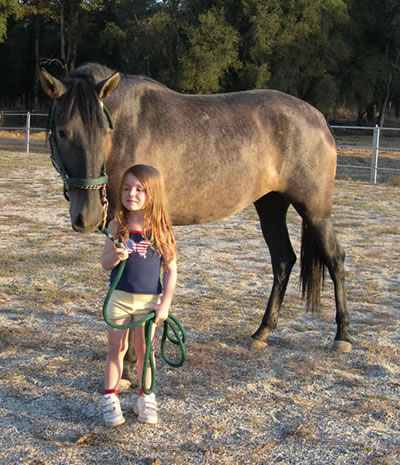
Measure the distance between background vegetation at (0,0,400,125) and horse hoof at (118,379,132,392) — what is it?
2596cm

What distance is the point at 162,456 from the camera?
8.13ft

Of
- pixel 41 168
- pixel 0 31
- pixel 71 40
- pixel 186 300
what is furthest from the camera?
pixel 71 40

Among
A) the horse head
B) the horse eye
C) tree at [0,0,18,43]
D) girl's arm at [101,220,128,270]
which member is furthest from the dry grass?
tree at [0,0,18,43]

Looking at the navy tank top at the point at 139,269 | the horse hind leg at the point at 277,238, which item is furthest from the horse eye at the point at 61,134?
the horse hind leg at the point at 277,238

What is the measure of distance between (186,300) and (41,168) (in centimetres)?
979

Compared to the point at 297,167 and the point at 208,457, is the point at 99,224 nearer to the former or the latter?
the point at 208,457

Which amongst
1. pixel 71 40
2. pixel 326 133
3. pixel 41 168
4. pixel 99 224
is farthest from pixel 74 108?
pixel 71 40

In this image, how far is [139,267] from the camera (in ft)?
8.93

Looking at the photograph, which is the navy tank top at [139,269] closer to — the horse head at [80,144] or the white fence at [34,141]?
the horse head at [80,144]

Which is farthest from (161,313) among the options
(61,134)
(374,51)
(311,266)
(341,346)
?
(374,51)

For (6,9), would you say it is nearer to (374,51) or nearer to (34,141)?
(34,141)

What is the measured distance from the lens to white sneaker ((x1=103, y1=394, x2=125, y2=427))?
2727 mm

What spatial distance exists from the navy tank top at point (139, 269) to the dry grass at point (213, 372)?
26.0 inches

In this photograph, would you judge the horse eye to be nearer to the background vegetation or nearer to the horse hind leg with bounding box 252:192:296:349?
the horse hind leg with bounding box 252:192:296:349
